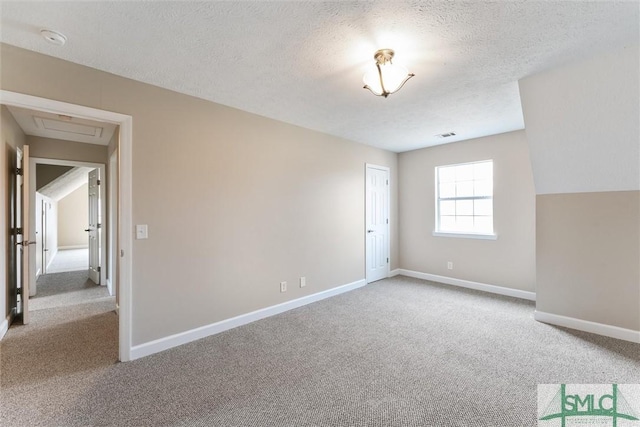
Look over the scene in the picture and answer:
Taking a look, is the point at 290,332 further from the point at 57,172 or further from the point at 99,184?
the point at 57,172

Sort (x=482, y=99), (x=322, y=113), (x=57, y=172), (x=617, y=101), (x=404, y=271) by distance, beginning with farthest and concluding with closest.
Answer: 1. (x=57, y=172)
2. (x=404, y=271)
3. (x=322, y=113)
4. (x=482, y=99)
5. (x=617, y=101)

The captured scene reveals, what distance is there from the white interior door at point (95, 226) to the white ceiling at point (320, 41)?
11.1ft

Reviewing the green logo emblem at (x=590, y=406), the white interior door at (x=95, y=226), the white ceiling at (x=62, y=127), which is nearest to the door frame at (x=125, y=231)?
the white ceiling at (x=62, y=127)

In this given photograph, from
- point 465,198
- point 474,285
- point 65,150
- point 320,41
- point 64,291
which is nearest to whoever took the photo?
point 320,41

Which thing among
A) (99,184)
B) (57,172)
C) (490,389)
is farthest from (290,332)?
(57,172)

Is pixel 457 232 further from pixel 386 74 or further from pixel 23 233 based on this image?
pixel 23 233

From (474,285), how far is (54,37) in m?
5.66

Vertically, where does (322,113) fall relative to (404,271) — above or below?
above

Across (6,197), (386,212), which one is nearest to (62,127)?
(6,197)

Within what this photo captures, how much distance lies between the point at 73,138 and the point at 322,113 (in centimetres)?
372

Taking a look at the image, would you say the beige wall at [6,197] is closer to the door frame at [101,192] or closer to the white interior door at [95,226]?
the door frame at [101,192]

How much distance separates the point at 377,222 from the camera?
5129 mm

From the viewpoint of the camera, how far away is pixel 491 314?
348cm

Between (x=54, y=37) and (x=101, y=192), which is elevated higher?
(x=54, y=37)
